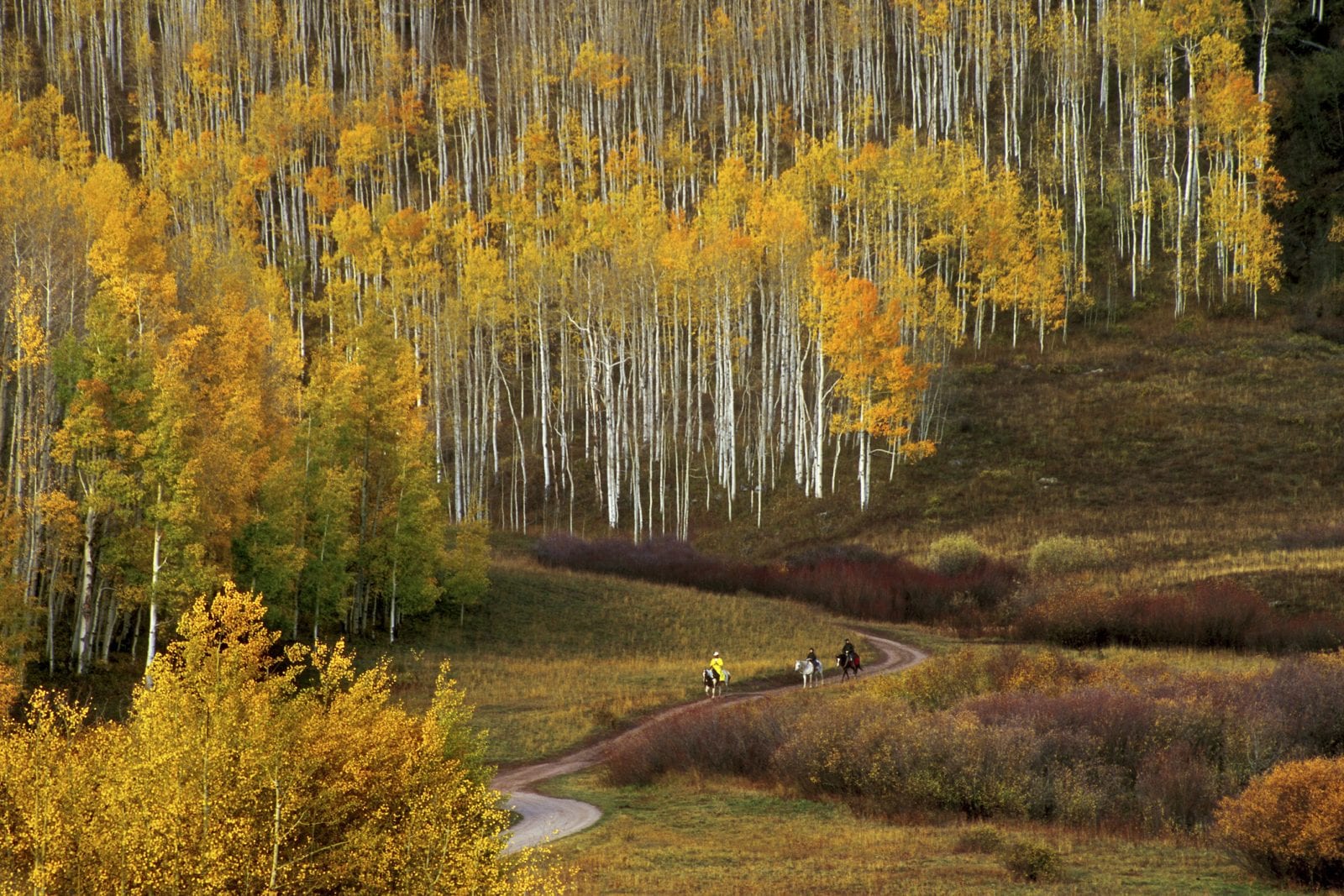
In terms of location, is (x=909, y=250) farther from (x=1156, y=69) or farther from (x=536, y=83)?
(x=536, y=83)

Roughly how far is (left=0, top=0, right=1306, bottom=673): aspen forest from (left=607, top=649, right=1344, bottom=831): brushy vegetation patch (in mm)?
14911

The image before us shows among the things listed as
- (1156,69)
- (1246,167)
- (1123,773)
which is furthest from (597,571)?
(1156,69)

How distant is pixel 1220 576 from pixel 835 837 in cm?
2933

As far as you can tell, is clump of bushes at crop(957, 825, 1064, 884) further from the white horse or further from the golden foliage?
the white horse

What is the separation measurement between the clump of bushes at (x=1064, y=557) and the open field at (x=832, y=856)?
1139 inches

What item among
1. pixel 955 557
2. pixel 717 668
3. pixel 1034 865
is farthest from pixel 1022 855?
pixel 955 557

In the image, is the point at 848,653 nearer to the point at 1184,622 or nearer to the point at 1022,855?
the point at 1184,622

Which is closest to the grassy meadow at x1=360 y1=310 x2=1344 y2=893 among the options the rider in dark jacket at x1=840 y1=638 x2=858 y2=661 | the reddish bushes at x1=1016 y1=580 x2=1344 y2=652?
the reddish bushes at x1=1016 y1=580 x2=1344 y2=652

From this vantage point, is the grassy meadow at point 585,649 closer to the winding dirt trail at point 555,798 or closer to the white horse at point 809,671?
the winding dirt trail at point 555,798

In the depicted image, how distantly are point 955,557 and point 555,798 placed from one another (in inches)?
1241

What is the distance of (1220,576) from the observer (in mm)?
42938

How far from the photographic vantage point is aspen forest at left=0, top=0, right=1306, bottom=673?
3366 centimetres

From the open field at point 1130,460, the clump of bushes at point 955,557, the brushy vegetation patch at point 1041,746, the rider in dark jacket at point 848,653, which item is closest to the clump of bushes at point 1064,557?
the open field at point 1130,460

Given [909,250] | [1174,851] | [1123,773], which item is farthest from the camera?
[909,250]
